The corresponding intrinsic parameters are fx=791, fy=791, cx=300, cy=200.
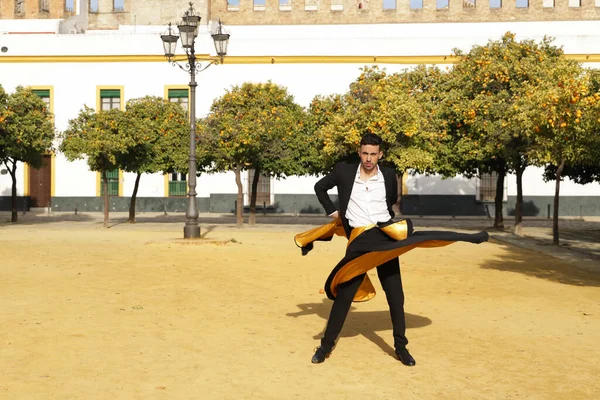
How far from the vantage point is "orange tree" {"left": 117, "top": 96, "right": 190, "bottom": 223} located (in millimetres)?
26766

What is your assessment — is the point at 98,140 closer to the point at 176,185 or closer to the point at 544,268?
the point at 176,185

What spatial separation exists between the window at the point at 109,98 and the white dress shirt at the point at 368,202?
3424 centimetres

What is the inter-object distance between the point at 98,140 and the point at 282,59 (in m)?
15.5

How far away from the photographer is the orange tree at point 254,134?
25.1 metres

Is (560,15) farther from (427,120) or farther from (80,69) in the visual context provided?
(80,69)

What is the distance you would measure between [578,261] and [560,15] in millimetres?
29640

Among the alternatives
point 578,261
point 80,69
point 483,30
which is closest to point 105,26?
point 80,69

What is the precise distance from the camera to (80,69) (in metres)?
39.1

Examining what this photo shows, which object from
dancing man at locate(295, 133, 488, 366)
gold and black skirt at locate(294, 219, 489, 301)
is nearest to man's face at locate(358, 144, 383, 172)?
dancing man at locate(295, 133, 488, 366)

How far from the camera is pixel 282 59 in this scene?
38250mm

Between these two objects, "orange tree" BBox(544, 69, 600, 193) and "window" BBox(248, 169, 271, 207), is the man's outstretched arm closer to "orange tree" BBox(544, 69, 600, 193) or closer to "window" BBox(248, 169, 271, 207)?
"orange tree" BBox(544, 69, 600, 193)

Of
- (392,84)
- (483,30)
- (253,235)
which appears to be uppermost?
(483,30)

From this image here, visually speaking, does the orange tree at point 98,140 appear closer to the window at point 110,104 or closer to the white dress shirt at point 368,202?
the window at point 110,104

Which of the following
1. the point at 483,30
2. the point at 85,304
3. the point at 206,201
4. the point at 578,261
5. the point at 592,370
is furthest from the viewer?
the point at 483,30
